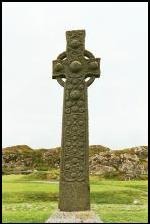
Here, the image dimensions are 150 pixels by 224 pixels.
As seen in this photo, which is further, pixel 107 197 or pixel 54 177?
pixel 54 177

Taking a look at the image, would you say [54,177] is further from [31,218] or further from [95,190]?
[31,218]

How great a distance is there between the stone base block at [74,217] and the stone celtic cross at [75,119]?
0.64 meters

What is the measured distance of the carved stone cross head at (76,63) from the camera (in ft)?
47.5

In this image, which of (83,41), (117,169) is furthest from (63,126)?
(117,169)

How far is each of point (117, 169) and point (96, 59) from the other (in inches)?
1101

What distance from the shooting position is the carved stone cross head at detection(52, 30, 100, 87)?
570 inches

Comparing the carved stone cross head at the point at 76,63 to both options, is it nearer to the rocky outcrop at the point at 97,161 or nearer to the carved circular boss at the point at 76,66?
the carved circular boss at the point at 76,66

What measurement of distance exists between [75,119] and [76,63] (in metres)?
1.75

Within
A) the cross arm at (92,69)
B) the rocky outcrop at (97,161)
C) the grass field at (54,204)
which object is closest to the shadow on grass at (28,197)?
the grass field at (54,204)

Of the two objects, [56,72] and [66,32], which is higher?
[66,32]

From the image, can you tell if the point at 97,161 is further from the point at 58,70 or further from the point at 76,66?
the point at 76,66

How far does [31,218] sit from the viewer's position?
43.3 feet

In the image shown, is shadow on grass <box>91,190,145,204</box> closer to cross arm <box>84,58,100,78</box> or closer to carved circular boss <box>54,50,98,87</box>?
carved circular boss <box>54,50,98,87</box>

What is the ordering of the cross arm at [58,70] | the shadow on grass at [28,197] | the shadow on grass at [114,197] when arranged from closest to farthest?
the cross arm at [58,70] → the shadow on grass at [28,197] → the shadow on grass at [114,197]
